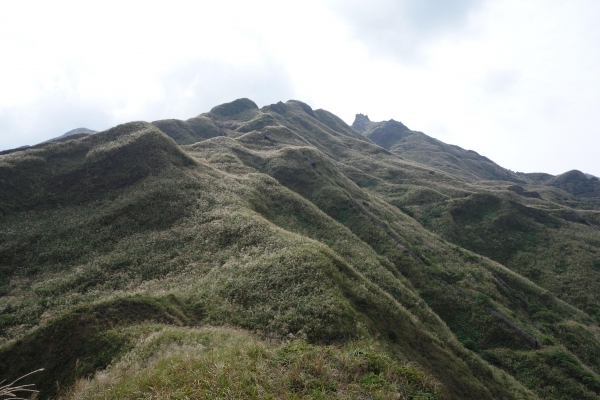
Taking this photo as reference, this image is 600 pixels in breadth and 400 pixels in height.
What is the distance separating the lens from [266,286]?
898 inches

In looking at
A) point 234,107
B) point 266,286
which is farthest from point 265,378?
point 234,107

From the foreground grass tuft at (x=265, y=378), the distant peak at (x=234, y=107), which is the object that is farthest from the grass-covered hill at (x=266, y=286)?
the distant peak at (x=234, y=107)

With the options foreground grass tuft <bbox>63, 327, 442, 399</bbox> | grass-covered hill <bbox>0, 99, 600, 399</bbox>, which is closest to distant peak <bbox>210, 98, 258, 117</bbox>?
grass-covered hill <bbox>0, 99, 600, 399</bbox>

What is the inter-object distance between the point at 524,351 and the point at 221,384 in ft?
116

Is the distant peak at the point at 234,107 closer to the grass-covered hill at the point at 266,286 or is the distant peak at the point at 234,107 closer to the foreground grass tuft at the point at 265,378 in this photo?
the grass-covered hill at the point at 266,286

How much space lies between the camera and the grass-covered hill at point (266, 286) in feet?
34.5

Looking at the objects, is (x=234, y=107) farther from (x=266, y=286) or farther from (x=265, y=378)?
(x=265, y=378)

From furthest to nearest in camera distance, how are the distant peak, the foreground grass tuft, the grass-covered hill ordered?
the distant peak → the grass-covered hill → the foreground grass tuft

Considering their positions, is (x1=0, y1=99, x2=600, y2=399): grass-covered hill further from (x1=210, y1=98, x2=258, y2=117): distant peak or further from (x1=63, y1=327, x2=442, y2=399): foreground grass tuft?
(x1=210, y1=98, x2=258, y2=117): distant peak

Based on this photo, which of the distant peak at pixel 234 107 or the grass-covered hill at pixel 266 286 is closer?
the grass-covered hill at pixel 266 286

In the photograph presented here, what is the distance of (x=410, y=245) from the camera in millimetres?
48312

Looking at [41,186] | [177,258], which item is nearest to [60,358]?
[177,258]

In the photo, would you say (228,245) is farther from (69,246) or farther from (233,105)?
(233,105)

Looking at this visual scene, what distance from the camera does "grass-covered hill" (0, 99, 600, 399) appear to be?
10516 millimetres
